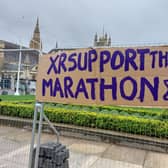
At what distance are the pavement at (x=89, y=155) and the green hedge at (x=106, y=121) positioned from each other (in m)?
0.61

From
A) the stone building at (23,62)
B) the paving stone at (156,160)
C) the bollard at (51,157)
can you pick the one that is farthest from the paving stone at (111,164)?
Result: the stone building at (23,62)

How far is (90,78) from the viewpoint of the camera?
1.97m

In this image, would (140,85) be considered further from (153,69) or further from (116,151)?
(116,151)

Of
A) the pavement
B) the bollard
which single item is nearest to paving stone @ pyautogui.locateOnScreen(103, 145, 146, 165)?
the pavement

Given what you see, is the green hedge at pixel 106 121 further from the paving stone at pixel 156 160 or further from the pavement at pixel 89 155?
the paving stone at pixel 156 160

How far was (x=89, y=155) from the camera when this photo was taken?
4.48 metres

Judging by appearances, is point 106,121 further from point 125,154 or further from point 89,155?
point 89,155

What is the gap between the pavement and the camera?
3.97 m

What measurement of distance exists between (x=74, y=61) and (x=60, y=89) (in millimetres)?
309

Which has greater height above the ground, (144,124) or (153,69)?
(153,69)

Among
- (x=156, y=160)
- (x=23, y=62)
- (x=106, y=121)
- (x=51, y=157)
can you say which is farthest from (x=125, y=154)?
(x=23, y=62)

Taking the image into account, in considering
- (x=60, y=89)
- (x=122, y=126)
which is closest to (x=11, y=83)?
(x=122, y=126)

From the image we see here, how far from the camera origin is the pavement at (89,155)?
397cm

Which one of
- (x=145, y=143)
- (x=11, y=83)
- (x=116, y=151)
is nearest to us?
(x=116, y=151)
